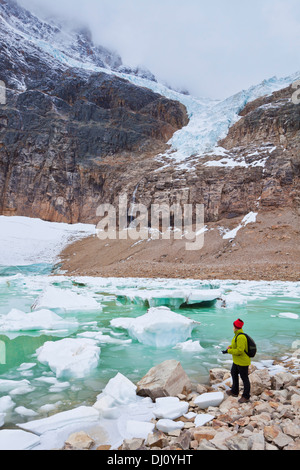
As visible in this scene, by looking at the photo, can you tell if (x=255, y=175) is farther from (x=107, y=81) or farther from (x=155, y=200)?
(x=107, y=81)

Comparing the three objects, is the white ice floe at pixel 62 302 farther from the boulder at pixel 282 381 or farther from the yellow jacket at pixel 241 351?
the boulder at pixel 282 381

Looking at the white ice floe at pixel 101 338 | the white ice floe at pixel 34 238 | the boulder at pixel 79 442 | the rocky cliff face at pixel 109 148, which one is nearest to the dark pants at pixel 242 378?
the boulder at pixel 79 442

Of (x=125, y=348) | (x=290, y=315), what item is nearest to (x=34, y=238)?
(x=290, y=315)

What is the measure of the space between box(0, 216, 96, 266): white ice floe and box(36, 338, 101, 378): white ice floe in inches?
1403

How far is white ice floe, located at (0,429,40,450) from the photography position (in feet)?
9.37

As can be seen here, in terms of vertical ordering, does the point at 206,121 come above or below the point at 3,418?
above

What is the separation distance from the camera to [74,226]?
54.9 metres

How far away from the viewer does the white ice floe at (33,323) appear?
776cm

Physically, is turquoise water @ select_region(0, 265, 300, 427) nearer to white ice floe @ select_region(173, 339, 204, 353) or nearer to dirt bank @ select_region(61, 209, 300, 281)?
white ice floe @ select_region(173, 339, 204, 353)

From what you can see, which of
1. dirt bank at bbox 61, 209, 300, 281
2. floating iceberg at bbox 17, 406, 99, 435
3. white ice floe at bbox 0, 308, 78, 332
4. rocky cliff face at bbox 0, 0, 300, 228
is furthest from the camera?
rocky cliff face at bbox 0, 0, 300, 228

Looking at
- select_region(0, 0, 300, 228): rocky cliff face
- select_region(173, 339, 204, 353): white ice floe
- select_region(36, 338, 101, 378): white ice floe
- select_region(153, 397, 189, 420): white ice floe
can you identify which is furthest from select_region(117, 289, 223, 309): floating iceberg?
select_region(0, 0, 300, 228): rocky cliff face

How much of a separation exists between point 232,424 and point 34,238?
155ft
